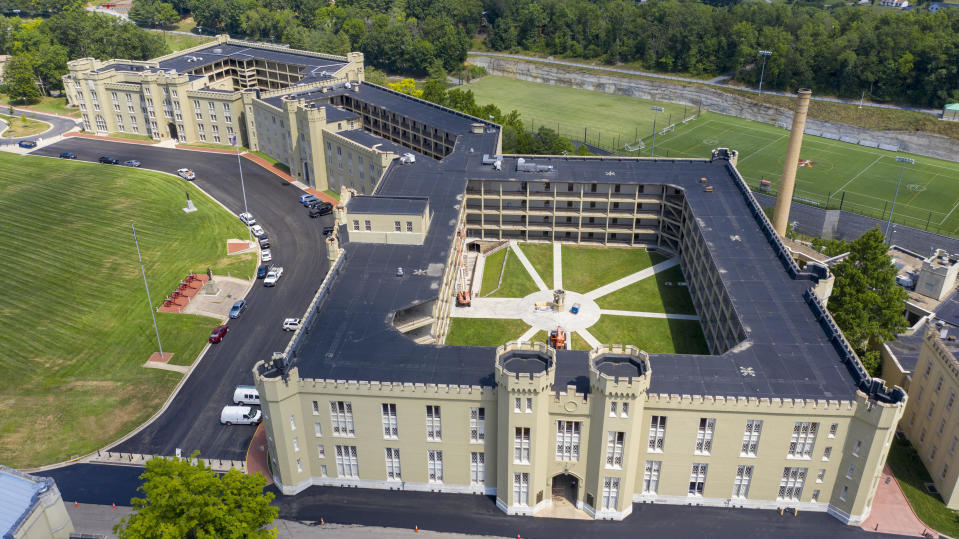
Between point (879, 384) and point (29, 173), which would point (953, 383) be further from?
point (29, 173)

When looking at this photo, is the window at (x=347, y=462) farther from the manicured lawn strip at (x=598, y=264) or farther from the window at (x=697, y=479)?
the manicured lawn strip at (x=598, y=264)

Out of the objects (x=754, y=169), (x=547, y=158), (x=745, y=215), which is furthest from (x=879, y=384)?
(x=754, y=169)

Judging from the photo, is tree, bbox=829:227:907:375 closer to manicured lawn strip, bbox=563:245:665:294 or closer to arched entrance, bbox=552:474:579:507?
manicured lawn strip, bbox=563:245:665:294

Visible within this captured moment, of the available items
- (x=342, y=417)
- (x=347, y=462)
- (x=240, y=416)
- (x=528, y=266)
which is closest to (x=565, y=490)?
(x=347, y=462)

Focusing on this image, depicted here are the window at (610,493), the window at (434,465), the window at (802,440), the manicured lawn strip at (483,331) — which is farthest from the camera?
the manicured lawn strip at (483,331)

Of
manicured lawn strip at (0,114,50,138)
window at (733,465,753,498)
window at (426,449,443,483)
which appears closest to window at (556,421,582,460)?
window at (426,449,443,483)

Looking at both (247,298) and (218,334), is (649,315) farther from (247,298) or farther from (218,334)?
(218,334)

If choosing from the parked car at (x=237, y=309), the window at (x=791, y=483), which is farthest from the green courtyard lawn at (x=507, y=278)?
the window at (x=791, y=483)
